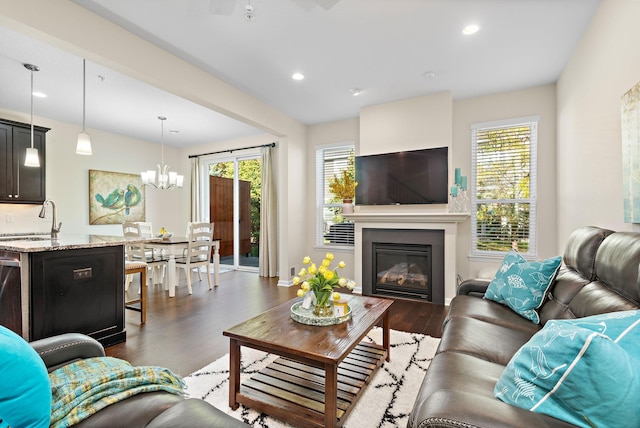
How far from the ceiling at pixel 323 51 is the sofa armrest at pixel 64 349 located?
2046 millimetres

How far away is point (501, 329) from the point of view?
73.4 inches

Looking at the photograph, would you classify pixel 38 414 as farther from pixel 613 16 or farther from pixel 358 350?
pixel 613 16

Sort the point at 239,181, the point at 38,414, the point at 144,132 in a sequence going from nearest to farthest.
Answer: the point at 38,414, the point at 144,132, the point at 239,181

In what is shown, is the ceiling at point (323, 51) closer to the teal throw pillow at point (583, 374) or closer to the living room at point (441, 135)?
the living room at point (441, 135)

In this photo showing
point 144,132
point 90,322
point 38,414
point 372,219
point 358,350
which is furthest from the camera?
point 144,132

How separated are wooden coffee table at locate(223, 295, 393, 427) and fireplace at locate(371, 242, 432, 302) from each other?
218 centimetres

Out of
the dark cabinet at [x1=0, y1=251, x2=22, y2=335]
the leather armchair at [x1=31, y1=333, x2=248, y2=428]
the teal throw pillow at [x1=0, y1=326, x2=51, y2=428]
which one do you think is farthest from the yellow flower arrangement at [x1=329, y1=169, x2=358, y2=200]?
the teal throw pillow at [x1=0, y1=326, x2=51, y2=428]

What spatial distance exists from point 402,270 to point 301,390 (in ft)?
9.35

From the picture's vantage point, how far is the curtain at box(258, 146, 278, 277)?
5754 millimetres

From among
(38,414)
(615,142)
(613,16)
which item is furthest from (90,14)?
(615,142)

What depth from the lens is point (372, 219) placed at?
4.44m

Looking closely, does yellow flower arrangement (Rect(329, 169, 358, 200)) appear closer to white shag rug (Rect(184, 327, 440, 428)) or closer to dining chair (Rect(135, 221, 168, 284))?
white shag rug (Rect(184, 327, 440, 428))

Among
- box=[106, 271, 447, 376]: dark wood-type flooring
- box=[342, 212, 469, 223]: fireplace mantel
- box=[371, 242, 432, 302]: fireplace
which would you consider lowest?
box=[106, 271, 447, 376]: dark wood-type flooring

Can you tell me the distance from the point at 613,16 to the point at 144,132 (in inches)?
255
